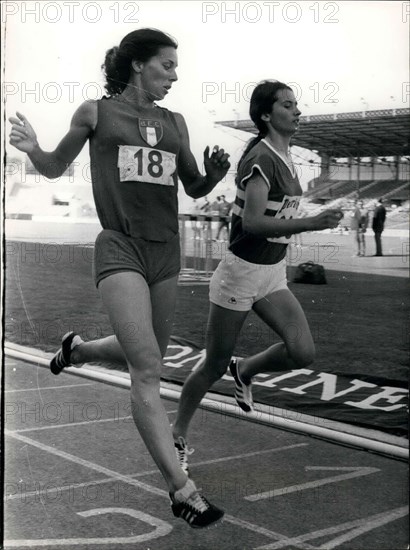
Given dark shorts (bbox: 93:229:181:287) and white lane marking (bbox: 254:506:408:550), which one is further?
dark shorts (bbox: 93:229:181:287)

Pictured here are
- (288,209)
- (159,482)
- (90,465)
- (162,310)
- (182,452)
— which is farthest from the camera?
(90,465)

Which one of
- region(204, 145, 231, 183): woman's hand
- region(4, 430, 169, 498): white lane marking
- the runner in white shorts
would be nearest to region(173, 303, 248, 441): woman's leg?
the runner in white shorts

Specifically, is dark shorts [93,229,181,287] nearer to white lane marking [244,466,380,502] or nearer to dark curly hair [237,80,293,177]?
dark curly hair [237,80,293,177]

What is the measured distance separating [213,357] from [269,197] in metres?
0.57

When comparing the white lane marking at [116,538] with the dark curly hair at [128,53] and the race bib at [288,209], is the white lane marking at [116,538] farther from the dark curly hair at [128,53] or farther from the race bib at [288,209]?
the dark curly hair at [128,53]

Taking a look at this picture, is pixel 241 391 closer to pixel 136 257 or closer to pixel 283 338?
pixel 283 338

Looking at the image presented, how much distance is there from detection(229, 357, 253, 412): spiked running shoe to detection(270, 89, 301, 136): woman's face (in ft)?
2.56

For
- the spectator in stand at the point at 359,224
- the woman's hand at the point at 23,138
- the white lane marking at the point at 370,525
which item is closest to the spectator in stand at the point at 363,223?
the spectator in stand at the point at 359,224

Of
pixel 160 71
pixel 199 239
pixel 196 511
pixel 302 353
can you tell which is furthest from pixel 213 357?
pixel 160 71

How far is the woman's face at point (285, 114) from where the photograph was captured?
3.11m

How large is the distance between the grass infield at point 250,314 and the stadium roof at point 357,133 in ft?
1.30

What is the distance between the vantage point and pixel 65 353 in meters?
3.62

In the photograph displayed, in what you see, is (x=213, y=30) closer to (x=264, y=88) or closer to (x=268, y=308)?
(x=264, y=88)

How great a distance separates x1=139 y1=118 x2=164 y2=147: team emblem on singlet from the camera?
3119mm
